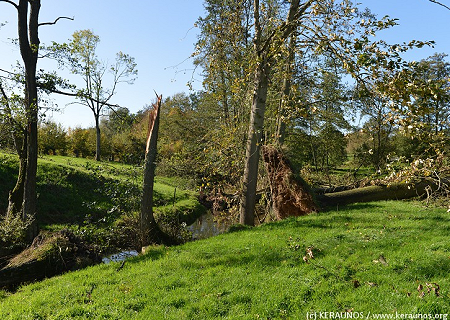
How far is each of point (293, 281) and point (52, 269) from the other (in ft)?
21.9

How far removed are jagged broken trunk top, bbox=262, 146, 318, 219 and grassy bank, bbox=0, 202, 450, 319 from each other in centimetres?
269

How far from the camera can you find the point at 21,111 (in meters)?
8.72

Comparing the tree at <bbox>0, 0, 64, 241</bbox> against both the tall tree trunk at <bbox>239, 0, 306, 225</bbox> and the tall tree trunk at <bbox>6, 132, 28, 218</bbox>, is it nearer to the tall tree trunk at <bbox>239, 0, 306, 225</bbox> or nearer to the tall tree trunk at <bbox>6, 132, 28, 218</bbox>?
the tall tree trunk at <bbox>6, 132, 28, 218</bbox>

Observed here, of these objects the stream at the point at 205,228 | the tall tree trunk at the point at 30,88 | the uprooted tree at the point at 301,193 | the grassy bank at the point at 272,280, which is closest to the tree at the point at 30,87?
the tall tree trunk at the point at 30,88

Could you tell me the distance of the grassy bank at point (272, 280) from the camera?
166 inches

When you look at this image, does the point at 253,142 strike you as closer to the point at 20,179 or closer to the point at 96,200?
the point at 20,179

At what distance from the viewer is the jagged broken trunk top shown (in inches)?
415

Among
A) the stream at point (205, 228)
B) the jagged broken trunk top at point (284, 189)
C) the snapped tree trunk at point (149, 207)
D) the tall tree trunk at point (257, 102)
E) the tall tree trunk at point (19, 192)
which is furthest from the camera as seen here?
the stream at point (205, 228)

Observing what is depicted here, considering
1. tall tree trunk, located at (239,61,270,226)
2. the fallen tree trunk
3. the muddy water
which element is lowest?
the muddy water

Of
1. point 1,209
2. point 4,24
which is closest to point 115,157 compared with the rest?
point 1,209

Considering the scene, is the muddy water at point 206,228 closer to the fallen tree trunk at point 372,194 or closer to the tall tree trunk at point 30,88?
the fallen tree trunk at point 372,194

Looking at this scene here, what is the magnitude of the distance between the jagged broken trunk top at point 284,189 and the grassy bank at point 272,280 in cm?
269

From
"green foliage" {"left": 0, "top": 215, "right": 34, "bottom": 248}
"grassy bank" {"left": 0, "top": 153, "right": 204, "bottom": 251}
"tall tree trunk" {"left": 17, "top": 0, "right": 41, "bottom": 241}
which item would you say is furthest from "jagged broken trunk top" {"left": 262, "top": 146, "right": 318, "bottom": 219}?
"green foliage" {"left": 0, "top": 215, "right": 34, "bottom": 248}

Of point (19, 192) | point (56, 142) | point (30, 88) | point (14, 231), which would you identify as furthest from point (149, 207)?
point (56, 142)
